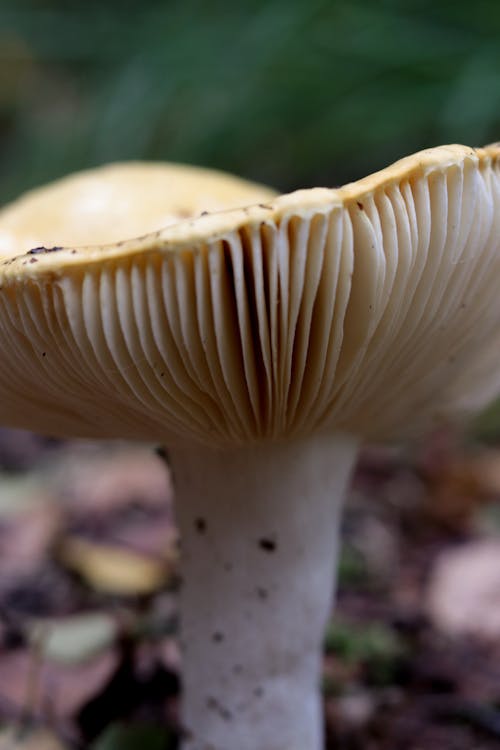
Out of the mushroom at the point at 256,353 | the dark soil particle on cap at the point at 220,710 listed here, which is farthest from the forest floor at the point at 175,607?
the mushroom at the point at 256,353

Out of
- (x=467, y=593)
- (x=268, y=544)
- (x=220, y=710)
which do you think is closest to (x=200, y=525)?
(x=268, y=544)

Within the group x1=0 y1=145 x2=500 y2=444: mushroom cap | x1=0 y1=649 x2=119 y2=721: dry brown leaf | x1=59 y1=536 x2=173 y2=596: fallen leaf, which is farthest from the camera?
x1=59 y1=536 x2=173 y2=596: fallen leaf

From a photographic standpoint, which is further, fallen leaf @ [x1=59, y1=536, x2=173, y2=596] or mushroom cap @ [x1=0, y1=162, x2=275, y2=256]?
fallen leaf @ [x1=59, y1=536, x2=173, y2=596]

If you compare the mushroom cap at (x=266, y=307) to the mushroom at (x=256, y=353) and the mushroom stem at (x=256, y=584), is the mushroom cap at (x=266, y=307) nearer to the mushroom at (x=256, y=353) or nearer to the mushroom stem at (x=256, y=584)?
the mushroom at (x=256, y=353)

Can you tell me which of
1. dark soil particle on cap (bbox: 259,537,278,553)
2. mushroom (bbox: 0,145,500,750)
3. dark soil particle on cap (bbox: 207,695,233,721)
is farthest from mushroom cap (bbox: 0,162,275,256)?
dark soil particle on cap (bbox: 207,695,233,721)

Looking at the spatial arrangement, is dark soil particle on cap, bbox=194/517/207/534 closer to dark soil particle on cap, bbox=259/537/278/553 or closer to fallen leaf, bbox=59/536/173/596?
dark soil particle on cap, bbox=259/537/278/553

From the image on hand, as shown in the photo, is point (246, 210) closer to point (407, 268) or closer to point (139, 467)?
point (407, 268)

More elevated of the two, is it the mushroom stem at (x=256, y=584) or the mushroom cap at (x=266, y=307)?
the mushroom cap at (x=266, y=307)

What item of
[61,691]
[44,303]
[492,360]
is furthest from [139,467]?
[44,303]
